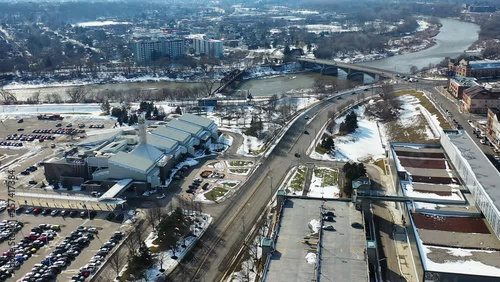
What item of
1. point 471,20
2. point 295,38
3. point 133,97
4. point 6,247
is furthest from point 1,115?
point 471,20

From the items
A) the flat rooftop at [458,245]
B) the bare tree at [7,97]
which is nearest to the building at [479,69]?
the flat rooftop at [458,245]

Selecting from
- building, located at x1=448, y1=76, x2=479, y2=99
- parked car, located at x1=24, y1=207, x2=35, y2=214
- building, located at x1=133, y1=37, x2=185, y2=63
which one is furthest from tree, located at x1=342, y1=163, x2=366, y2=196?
building, located at x1=133, y1=37, x2=185, y2=63

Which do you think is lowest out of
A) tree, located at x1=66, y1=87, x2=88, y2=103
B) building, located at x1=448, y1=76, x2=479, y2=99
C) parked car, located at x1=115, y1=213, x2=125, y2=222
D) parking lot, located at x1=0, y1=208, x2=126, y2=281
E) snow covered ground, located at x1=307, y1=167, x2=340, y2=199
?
parking lot, located at x1=0, y1=208, x2=126, y2=281

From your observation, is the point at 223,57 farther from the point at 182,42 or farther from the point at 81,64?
the point at 81,64

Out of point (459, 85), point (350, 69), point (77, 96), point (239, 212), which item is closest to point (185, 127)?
point (239, 212)

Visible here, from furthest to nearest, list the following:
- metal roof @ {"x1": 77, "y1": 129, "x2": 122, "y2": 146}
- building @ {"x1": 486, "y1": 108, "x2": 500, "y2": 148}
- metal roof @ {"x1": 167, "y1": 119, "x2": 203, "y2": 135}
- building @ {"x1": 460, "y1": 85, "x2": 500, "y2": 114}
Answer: building @ {"x1": 460, "y1": 85, "x2": 500, "y2": 114}
metal roof @ {"x1": 167, "y1": 119, "x2": 203, "y2": 135}
metal roof @ {"x1": 77, "y1": 129, "x2": 122, "y2": 146}
building @ {"x1": 486, "y1": 108, "x2": 500, "y2": 148}

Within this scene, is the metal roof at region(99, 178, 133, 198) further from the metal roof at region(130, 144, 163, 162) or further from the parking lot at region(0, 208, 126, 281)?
the metal roof at region(130, 144, 163, 162)
